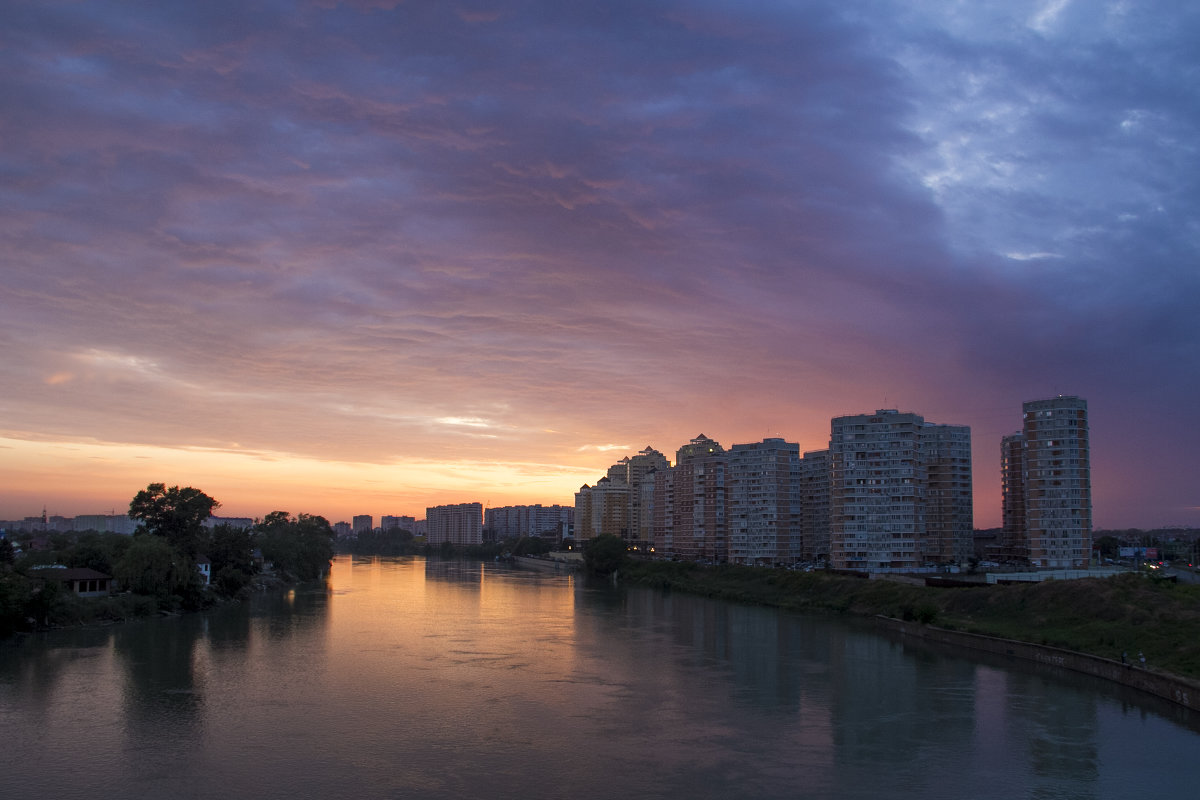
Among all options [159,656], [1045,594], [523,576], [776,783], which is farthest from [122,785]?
[523,576]

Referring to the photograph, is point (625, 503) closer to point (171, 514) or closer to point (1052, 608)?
point (171, 514)

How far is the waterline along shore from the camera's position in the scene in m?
26.9

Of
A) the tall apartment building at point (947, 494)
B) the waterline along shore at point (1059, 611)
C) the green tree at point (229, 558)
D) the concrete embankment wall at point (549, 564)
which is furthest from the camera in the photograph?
the concrete embankment wall at point (549, 564)

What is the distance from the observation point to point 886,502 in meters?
55.3

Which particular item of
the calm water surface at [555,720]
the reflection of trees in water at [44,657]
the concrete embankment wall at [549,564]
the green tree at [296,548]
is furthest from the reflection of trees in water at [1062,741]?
the concrete embankment wall at [549,564]

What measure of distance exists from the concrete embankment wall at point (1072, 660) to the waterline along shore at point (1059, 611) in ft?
0.21

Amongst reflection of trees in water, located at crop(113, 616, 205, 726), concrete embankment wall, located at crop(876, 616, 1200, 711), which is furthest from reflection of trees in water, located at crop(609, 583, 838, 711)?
reflection of trees in water, located at crop(113, 616, 205, 726)

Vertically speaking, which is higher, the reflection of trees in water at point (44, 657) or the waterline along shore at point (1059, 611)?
the waterline along shore at point (1059, 611)

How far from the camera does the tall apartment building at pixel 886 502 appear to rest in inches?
2162

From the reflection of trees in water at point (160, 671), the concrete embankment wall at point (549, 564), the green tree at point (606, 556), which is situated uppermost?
the reflection of trees in water at point (160, 671)

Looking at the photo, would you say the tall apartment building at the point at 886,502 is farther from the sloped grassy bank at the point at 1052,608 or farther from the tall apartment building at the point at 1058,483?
the tall apartment building at the point at 1058,483

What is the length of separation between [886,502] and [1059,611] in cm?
2064

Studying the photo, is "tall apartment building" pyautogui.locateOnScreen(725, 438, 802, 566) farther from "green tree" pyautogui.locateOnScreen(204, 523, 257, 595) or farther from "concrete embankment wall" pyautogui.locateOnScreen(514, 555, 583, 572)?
"green tree" pyautogui.locateOnScreen(204, 523, 257, 595)

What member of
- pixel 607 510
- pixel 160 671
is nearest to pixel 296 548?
pixel 160 671
